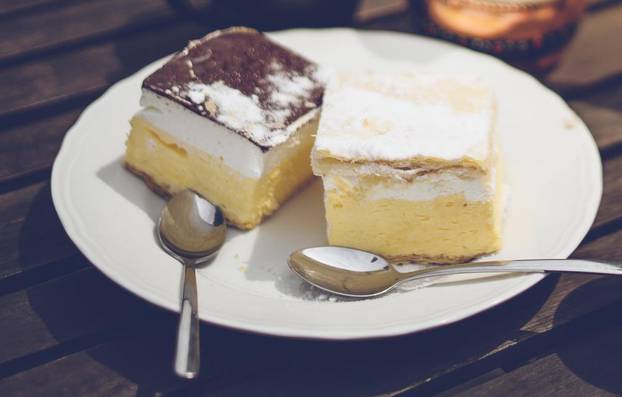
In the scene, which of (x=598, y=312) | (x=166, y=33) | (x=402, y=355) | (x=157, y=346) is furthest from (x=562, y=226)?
(x=166, y=33)

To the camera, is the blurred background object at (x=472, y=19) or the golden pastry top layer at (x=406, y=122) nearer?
the golden pastry top layer at (x=406, y=122)

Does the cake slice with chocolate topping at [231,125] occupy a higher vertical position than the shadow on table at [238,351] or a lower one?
higher

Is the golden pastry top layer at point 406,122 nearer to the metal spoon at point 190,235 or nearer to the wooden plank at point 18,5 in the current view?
the metal spoon at point 190,235

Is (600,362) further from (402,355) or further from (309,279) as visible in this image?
(309,279)

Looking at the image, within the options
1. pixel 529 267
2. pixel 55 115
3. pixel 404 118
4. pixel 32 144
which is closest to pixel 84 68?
pixel 55 115

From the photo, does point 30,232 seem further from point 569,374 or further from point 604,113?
point 604,113

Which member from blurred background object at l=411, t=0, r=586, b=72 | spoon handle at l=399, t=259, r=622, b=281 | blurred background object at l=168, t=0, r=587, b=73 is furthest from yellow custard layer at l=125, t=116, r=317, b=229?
blurred background object at l=411, t=0, r=586, b=72

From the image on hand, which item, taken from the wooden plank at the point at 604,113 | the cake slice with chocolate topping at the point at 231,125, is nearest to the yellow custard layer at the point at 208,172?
the cake slice with chocolate topping at the point at 231,125
